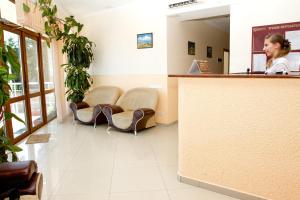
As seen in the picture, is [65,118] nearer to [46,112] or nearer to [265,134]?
[46,112]

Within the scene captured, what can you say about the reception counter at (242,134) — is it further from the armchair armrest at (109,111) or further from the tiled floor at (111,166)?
the armchair armrest at (109,111)

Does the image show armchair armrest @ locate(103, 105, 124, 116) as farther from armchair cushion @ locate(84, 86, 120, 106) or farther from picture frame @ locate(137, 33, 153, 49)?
picture frame @ locate(137, 33, 153, 49)

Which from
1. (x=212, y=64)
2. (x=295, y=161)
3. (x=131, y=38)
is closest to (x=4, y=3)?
(x=131, y=38)

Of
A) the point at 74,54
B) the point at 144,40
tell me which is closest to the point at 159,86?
the point at 144,40

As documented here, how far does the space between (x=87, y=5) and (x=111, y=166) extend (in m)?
4.31

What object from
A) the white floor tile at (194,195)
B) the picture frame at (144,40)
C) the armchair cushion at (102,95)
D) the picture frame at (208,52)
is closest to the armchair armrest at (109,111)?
the armchair cushion at (102,95)

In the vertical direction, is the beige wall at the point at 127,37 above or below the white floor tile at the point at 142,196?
above

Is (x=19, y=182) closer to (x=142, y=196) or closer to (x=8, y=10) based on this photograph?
(x=142, y=196)

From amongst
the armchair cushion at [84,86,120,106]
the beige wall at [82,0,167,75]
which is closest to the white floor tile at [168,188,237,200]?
the beige wall at [82,0,167,75]

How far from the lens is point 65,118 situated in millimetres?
6355

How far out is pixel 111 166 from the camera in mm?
3129

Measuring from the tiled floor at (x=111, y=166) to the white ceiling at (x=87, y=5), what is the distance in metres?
3.14

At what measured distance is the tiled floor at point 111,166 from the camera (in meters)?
2.42

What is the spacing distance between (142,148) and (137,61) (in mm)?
2561
